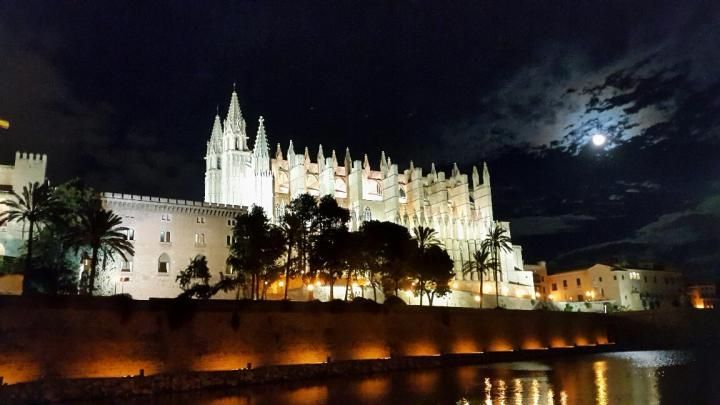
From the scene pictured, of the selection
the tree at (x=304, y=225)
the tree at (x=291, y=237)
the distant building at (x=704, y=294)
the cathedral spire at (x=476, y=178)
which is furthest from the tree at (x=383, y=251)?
the distant building at (x=704, y=294)

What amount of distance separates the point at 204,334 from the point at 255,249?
13.7 metres

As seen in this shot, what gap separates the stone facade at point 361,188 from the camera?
2768 inches

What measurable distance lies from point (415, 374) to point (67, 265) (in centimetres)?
2628

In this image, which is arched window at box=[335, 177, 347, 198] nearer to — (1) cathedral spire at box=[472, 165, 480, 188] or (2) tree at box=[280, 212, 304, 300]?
(1) cathedral spire at box=[472, 165, 480, 188]

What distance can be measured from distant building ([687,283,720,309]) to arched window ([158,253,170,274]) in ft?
239

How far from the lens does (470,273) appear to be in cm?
8019

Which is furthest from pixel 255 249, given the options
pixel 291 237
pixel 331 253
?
pixel 331 253

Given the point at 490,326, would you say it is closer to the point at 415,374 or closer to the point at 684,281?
the point at 415,374

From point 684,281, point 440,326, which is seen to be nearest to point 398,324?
point 440,326

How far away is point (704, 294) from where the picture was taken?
91250mm

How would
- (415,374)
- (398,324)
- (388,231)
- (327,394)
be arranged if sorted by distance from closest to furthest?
(327,394) → (415,374) → (398,324) → (388,231)

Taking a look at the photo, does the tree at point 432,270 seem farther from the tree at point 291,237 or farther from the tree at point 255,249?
the tree at point 255,249

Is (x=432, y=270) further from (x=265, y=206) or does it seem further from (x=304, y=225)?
(x=265, y=206)

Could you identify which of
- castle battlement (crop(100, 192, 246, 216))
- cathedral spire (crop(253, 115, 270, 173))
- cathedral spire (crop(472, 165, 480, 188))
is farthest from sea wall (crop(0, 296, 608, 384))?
cathedral spire (crop(472, 165, 480, 188))
